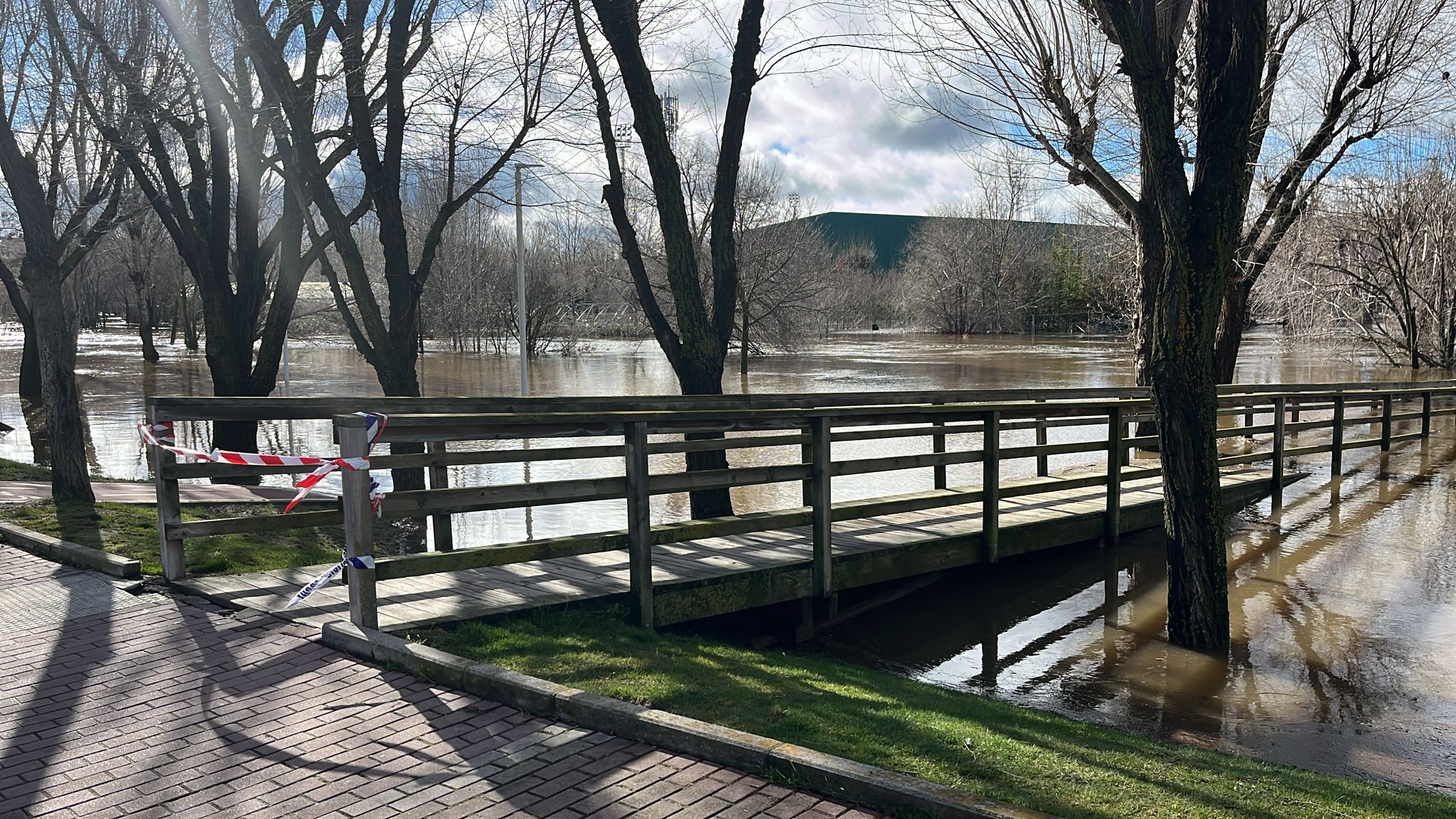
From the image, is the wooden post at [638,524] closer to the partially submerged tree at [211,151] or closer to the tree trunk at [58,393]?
the tree trunk at [58,393]

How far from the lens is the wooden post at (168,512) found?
6.47 meters

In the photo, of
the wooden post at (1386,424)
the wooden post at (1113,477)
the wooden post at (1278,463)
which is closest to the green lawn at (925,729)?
the wooden post at (1113,477)

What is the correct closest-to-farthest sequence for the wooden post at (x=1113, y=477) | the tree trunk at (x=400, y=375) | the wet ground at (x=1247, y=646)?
the wet ground at (x=1247, y=646) → the wooden post at (x=1113, y=477) → the tree trunk at (x=400, y=375)

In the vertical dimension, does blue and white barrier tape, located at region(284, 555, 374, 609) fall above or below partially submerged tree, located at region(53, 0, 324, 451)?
below

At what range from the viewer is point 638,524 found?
243 inches

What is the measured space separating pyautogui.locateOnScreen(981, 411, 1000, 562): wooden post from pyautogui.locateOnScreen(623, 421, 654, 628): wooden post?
11.0ft

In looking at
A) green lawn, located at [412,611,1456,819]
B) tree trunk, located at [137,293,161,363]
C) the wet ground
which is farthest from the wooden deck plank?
tree trunk, located at [137,293,161,363]

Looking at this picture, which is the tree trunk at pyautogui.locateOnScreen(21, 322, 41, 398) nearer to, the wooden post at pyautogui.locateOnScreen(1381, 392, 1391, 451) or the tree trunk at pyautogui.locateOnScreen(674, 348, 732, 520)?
the tree trunk at pyautogui.locateOnScreen(674, 348, 732, 520)

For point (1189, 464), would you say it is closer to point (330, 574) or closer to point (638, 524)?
point (638, 524)

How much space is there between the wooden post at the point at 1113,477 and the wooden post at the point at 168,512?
7647 millimetres

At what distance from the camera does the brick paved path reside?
11.8 feet

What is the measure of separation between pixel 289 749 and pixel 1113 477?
7.75 meters

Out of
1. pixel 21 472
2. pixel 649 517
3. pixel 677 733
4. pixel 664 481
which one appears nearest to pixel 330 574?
pixel 649 517

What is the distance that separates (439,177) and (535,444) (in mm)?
4967
